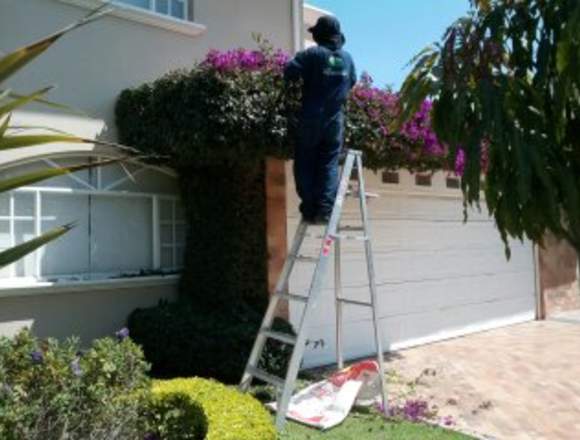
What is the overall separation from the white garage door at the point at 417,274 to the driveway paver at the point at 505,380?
1.37 ft

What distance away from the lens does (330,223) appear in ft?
20.6

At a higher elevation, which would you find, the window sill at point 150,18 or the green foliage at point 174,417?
the window sill at point 150,18

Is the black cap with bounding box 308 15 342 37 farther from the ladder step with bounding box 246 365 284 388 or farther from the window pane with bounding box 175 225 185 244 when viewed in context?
the ladder step with bounding box 246 365 284 388

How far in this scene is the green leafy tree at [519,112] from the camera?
247cm

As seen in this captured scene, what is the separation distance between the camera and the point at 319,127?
6.52 meters

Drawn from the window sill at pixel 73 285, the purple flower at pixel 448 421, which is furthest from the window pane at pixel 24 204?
the purple flower at pixel 448 421

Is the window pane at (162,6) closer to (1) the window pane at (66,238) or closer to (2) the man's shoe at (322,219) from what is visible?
(1) the window pane at (66,238)

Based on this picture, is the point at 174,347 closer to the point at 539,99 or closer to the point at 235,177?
the point at 235,177

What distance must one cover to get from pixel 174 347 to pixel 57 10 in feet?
12.1

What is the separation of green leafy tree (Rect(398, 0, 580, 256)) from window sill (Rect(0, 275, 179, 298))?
5.32m

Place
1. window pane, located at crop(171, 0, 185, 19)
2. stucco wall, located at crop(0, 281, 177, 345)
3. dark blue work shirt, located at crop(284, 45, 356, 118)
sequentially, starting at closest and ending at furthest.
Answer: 1. dark blue work shirt, located at crop(284, 45, 356, 118)
2. stucco wall, located at crop(0, 281, 177, 345)
3. window pane, located at crop(171, 0, 185, 19)

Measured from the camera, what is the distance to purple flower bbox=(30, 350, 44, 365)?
15.6 ft

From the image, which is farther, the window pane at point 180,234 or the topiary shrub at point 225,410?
the window pane at point 180,234

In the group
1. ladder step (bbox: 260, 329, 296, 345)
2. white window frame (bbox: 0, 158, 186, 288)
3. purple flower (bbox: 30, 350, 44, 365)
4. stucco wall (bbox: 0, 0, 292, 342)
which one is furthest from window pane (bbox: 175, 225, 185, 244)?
purple flower (bbox: 30, 350, 44, 365)
